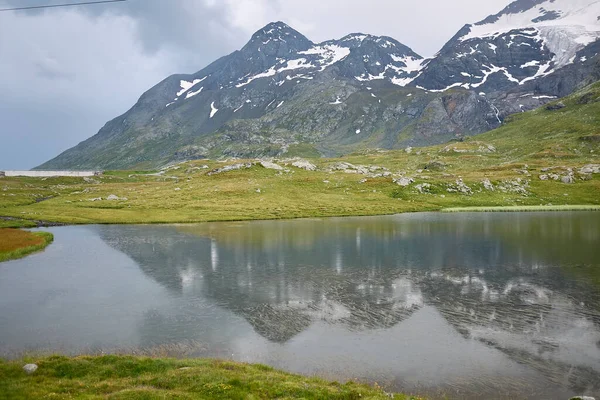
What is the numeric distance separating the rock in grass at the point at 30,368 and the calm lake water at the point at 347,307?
189 inches

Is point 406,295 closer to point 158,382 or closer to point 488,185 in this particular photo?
point 158,382

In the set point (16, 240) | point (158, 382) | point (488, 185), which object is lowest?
point (158, 382)

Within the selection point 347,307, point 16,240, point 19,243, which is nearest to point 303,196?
point 16,240

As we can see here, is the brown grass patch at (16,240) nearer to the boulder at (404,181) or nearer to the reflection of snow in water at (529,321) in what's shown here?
the reflection of snow in water at (529,321)

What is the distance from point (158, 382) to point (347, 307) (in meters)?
17.6

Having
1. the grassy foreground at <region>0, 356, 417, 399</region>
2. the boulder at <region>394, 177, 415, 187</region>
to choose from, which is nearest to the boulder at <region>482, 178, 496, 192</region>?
the boulder at <region>394, 177, 415, 187</region>

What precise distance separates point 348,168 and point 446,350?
160 meters

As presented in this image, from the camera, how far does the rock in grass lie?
19.2 meters

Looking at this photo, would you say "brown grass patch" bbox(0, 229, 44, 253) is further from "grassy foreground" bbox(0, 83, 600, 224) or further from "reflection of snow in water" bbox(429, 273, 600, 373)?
"reflection of snow in water" bbox(429, 273, 600, 373)

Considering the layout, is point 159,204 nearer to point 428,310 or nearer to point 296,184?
point 296,184

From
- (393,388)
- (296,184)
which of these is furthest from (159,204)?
(393,388)

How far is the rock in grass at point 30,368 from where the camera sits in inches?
757

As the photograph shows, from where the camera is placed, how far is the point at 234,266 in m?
46.8

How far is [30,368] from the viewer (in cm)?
1942
